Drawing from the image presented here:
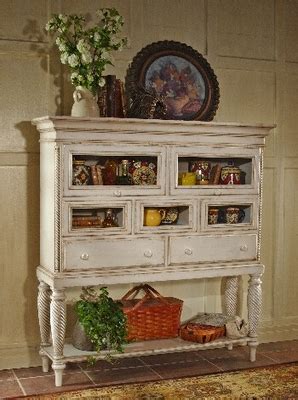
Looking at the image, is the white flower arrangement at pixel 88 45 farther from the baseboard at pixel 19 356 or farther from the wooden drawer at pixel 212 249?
the baseboard at pixel 19 356

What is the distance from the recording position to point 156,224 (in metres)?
4.61

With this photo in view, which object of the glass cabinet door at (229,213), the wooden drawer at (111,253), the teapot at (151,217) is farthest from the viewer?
the glass cabinet door at (229,213)

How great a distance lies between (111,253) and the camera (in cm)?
441

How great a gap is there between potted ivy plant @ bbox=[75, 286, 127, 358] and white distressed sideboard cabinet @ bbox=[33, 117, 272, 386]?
119mm

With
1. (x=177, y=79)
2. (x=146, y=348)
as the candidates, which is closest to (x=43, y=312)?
(x=146, y=348)

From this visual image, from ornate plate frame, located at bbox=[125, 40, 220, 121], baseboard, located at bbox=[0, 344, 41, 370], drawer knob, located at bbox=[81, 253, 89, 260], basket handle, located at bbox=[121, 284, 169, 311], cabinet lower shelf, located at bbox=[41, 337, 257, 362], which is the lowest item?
baseboard, located at bbox=[0, 344, 41, 370]

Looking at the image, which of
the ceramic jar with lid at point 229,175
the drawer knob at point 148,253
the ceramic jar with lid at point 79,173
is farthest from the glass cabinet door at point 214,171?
the ceramic jar with lid at point 79,173

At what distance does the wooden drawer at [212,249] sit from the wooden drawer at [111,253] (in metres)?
0.11

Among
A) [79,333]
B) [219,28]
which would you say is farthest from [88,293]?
[219,28]

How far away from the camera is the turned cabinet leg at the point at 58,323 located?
4.32m

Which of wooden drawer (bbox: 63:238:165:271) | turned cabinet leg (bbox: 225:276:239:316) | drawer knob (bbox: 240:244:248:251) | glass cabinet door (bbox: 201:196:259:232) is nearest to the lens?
wooden drawer (bbox: 63:238:165:271)

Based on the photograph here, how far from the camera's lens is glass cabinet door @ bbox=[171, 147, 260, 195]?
15.2 ft

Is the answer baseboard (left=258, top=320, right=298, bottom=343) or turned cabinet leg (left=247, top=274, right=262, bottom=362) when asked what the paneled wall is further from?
turned cabinet leg (left=247, top=274, right=262, bottom=362)

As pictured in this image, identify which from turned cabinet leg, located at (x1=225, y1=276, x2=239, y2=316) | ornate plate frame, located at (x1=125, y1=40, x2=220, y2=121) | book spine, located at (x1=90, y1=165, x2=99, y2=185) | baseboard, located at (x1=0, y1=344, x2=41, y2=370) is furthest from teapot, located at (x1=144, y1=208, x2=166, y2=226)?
baseboard, located at (x1=0, y1=344, x2=41, y2=370)
